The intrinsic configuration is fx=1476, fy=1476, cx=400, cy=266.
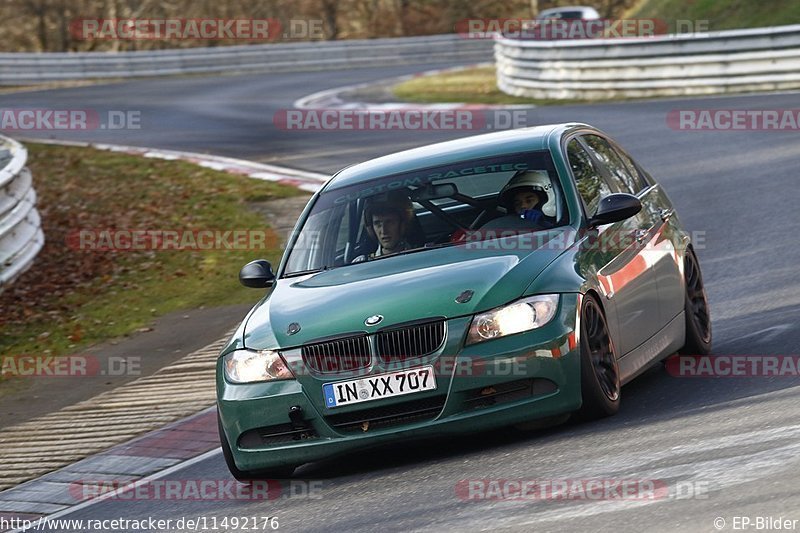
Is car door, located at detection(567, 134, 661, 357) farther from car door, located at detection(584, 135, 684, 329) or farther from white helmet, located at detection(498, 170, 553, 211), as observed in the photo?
white helmet, located at detection(498, 170, 553, 211)

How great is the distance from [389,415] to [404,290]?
61 centimetres

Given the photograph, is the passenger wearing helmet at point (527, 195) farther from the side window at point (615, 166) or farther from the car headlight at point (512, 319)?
the car headlight at point (512, 319)

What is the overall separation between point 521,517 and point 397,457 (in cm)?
180

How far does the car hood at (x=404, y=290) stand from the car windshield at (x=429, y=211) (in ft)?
0.67

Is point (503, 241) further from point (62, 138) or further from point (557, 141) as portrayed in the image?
point (62, 138)

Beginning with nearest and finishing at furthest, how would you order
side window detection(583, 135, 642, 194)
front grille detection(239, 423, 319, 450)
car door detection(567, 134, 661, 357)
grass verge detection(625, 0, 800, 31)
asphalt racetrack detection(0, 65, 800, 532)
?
asphalt racetrack detection(0, 65, 800, 532) < front grille detection(239, 423, 319, 450) < car door detection(567, 134, 661, 357) < side window detection(583, 135, 642, 194) < grass verge detection(625, 0, 800, 31)

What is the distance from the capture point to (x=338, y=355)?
269 inches

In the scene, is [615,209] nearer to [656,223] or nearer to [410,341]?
[656,223]

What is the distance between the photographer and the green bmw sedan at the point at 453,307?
6.73 meters

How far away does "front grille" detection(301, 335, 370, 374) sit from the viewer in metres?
6.78

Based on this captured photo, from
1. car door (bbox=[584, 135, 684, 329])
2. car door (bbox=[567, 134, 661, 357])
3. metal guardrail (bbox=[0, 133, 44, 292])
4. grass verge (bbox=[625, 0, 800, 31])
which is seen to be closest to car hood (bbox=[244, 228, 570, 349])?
car door (bbox=[567, 134, 661, 357])

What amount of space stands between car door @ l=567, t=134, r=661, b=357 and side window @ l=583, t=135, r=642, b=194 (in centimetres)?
2

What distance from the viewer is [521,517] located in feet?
18.4

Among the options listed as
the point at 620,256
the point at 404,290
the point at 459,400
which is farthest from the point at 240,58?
the point at 459,400
